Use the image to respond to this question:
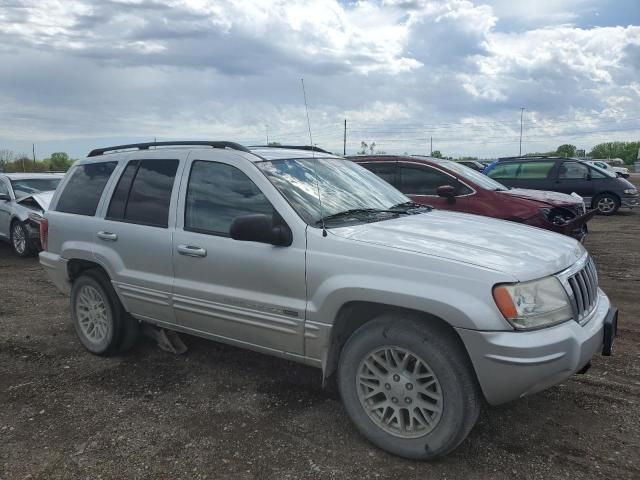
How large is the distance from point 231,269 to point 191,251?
1.27ft

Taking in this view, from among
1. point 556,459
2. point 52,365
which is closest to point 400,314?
point 556,459

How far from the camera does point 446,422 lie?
3014 mm

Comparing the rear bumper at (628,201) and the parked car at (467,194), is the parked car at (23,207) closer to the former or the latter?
the parked car at (467,194)

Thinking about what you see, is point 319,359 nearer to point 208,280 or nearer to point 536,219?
point 208,280

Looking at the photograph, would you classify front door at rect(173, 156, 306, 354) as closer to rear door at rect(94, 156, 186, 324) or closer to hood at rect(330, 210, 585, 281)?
rear door at rect(94, 156, 186, 324)

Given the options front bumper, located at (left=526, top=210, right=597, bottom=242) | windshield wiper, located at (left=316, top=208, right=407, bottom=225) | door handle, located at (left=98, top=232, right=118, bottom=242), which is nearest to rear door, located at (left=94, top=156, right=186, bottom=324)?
door handle, located at (left=98, top=232, right=118, bottom=242)

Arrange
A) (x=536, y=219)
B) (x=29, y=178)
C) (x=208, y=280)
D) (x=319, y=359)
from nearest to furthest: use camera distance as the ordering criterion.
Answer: (x=319, y=359), (x=208, y=280), (x=536, y=219), (x=29, y=178)

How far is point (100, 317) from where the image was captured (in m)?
4.89

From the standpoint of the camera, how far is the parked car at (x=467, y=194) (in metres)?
7.69

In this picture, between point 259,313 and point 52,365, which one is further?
point 52,365

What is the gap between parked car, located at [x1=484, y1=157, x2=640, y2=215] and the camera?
591 inches

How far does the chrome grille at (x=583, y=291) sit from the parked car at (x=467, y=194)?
3.86 metres

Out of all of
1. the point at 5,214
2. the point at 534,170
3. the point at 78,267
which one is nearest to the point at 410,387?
the point at 78,267

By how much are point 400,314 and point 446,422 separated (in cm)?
62
